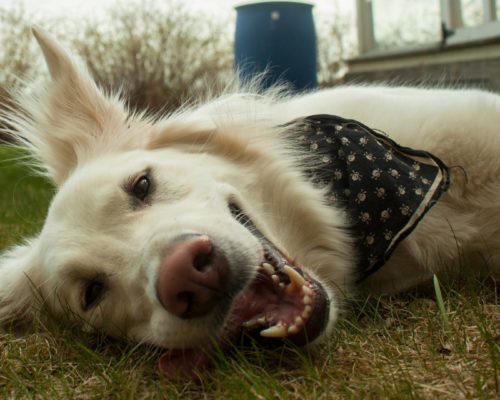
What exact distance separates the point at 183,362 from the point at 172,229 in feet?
1.28

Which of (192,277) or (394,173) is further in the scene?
(394,173)

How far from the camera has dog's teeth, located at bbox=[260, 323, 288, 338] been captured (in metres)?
1.72

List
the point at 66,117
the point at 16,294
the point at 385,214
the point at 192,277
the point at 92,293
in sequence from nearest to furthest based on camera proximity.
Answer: the point at 192,277 → the point at 92,293 → the point at 385,214 → the point at 16,294 → the point at 66,117

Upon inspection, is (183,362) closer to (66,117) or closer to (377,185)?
(377,185)

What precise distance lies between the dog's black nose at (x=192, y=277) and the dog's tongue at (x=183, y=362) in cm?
14

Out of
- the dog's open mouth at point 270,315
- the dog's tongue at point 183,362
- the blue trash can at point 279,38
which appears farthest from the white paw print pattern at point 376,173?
the blue trash can at point 279,38

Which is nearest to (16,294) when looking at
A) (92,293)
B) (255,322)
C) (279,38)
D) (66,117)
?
(92,293)

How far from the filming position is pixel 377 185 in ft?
7.77

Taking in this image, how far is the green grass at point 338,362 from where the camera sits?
158 centimetres

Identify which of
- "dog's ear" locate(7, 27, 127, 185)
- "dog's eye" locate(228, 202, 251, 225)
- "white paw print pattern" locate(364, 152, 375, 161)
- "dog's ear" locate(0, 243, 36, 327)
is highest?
"dog's ear" locate(7, 27, 127, 185)

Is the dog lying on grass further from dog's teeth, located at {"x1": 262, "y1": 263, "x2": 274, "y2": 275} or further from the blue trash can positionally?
the blue trash can

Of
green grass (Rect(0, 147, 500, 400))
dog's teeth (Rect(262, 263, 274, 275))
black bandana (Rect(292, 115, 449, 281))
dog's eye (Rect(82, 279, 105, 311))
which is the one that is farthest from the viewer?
black bandana (Rect(292, 115, 449, 281))

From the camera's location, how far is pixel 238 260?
1.79m

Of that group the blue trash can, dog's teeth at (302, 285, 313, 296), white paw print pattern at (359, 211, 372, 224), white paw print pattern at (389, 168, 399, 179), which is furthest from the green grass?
the blue trash can
